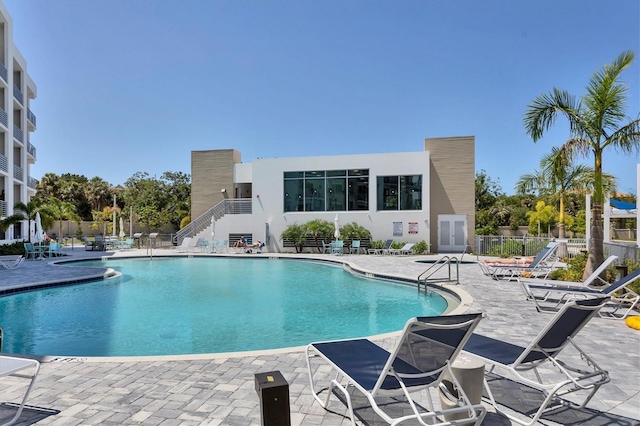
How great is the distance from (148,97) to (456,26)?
1689 cm

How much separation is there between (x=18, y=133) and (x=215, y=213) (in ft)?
45.7

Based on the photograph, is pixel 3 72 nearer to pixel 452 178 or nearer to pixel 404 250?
pixel 404 250

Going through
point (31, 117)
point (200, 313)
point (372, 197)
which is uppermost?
point (31, 117)

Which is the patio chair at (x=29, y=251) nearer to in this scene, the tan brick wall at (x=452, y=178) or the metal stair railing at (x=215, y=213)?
the metal stair railing at (x=215, y=213)

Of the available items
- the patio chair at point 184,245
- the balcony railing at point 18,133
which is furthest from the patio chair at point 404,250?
the balcony railing at point 18,133

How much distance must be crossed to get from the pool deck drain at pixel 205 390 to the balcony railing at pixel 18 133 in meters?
28.0

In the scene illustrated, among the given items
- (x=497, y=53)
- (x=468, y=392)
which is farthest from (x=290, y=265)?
(x=468, y=392)

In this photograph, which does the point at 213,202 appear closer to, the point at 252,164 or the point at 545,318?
the point at 252,164

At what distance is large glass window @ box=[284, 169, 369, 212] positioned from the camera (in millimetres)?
25328

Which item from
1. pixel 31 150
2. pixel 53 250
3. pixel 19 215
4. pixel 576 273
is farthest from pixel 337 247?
pixel 31 150

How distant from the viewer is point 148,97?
22.9 m

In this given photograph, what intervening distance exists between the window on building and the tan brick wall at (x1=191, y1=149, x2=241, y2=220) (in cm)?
1105

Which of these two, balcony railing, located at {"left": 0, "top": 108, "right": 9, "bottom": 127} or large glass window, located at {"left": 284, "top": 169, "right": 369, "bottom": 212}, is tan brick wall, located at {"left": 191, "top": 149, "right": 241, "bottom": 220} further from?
balcony railing, located at {"left": 0, "top": 108, "right": 9, "bottom": 127}

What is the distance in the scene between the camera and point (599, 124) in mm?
9820
